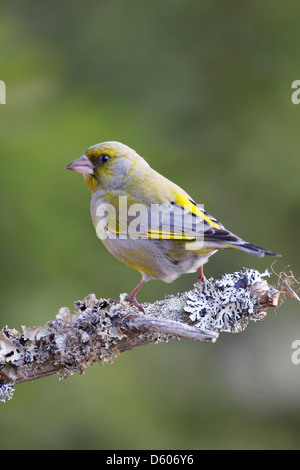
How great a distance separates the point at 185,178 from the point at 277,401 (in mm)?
1757

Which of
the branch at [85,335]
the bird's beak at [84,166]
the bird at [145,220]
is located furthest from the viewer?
the bird's beak at [84,166]

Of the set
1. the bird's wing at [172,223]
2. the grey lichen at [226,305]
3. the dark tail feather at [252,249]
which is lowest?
the grey lichen at [226,305]

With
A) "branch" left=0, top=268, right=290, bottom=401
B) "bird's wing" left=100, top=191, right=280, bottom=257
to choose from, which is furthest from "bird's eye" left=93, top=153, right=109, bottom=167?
"branch" left=0, top=268, right=290, bottom=401

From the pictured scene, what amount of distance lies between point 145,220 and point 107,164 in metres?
0.43

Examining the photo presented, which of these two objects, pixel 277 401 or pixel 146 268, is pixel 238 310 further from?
pixel 277 401

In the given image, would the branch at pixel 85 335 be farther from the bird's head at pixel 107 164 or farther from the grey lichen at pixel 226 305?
the bird's head at pixel 107 164

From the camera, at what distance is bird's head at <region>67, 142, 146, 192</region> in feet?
11.7

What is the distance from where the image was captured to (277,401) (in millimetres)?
5074

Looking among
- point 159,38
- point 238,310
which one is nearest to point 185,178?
point 159,38

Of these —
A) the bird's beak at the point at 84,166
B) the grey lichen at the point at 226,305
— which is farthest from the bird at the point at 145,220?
the grey lichen at the point at 226,305

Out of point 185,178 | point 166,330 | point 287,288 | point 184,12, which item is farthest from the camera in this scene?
point 184,12

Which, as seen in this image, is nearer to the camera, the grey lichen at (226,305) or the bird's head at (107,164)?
the grey lichen at (226,305)

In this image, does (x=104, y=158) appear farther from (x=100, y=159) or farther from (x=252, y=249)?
(x=252, y=249)

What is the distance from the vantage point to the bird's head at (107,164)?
356 cm
